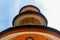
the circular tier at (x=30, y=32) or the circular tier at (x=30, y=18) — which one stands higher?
the circular tier at (x=30, y=18)

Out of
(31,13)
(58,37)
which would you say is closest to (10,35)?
(58,37)

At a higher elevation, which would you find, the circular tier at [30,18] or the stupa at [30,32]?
the circular tier at [30,18]

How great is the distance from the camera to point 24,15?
1642 centimetres

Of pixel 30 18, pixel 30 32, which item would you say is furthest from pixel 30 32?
pixel 30 18

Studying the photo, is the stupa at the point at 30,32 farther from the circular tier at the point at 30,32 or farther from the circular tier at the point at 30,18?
the circular tier at the point at 30,18

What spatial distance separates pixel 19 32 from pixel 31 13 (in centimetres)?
478

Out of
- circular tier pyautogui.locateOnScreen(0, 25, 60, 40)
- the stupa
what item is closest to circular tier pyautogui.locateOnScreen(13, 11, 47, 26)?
the stupa

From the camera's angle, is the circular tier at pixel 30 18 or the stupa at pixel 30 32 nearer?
the stupa at pixel 30 32

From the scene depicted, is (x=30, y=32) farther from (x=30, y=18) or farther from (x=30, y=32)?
(x=30, y=18)

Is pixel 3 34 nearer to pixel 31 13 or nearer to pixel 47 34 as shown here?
pixel 47 34


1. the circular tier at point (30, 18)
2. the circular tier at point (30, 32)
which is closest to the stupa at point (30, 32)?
the circular tier at point (30, 32)

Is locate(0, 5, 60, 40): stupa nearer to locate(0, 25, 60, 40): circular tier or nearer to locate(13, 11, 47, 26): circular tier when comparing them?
locate(0, 25, 60, 40): circular tier

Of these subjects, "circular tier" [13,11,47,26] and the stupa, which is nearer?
the stupa

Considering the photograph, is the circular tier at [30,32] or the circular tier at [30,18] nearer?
the circular tier at [30,32]
